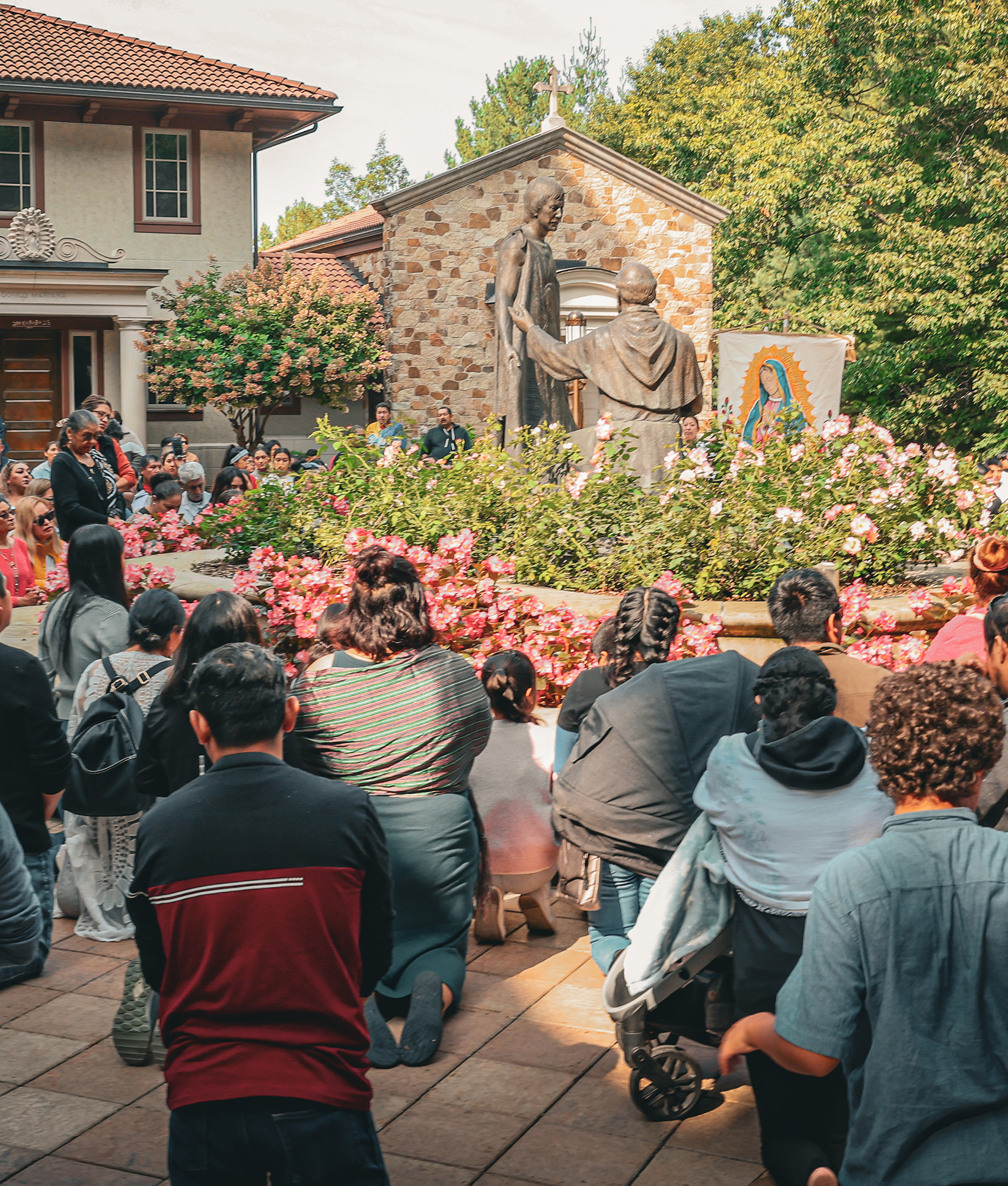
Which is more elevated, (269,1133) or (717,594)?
(717,594)

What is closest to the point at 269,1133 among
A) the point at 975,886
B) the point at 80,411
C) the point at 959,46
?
the point at 975,886

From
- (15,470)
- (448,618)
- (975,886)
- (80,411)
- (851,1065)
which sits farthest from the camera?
(15,470)

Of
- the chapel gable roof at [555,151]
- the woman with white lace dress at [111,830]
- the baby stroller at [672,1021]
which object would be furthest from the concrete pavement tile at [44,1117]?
the chapel gable roof at [555,151]

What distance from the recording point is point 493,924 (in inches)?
199

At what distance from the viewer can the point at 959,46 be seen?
2234 centimetres

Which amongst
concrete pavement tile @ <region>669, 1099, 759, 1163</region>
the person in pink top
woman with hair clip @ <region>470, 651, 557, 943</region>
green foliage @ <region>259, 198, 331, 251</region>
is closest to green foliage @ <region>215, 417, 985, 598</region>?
the person in pink top

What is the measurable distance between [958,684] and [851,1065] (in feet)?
2.46

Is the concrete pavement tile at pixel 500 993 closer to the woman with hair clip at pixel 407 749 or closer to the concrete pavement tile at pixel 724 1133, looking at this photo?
the woman with hair clip at pixel 407 749

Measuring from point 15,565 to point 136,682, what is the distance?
313 cm

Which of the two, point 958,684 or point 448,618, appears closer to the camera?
point 958,684

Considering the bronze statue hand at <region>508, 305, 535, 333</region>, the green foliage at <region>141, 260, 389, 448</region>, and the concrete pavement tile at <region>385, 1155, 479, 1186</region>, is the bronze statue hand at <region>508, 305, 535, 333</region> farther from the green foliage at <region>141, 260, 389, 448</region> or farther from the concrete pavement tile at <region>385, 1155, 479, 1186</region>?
the green foliage at <region>141, 260, 389, 448</region>

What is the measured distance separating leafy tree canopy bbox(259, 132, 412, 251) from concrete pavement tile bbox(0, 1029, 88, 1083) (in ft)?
192

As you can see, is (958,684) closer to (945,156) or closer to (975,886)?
(975,886)

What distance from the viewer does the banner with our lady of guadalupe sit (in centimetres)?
2081
